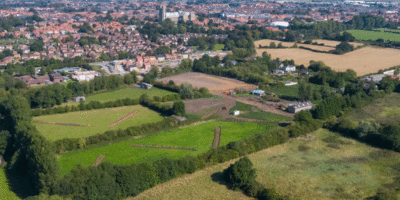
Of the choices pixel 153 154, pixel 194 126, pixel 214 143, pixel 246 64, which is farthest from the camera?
pixel 246 64

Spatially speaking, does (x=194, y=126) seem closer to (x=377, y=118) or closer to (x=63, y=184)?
(x=63, y=184)

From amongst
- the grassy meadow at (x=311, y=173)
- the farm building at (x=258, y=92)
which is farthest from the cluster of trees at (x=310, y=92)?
the grassy meadow at (x=311, y=173)

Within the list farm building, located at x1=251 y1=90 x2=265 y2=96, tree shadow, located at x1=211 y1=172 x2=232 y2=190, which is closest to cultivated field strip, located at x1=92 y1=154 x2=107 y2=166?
tree shadow, located at x1=211 y1=172 x2=232 y2=190

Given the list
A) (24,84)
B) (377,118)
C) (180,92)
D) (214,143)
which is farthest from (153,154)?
(24,84)

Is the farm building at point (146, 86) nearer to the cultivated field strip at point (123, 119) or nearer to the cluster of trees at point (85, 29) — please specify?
the cultivated field strip at point (123, 119)

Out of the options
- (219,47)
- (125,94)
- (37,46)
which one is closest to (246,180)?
(125,94)

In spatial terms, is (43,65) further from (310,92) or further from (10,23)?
(10,23)

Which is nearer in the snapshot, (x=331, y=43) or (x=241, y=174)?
(x=241, y=174)

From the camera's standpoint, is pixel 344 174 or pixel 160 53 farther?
pixel 160 53
